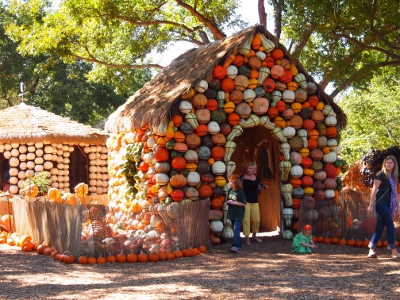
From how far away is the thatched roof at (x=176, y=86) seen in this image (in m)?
10.4

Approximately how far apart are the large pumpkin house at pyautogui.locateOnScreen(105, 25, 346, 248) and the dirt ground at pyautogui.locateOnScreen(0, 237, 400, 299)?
110 centimetres

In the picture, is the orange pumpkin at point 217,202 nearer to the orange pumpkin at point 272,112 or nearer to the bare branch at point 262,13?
the orange pumpkin at point 272,112

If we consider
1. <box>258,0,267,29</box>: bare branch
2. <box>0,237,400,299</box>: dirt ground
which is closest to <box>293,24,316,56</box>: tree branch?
<box>258,0,267,29</box>: bare branch

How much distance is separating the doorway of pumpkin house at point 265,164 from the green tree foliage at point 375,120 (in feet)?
30.8

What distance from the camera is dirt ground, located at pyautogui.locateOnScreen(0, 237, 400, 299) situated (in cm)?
655

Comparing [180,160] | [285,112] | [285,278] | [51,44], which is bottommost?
[285,278]

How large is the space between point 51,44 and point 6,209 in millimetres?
5544

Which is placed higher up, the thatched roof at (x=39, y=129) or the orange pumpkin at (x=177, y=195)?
the thatched roof at (x=39, y=129)


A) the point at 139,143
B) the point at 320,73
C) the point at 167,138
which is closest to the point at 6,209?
the point at 139,143

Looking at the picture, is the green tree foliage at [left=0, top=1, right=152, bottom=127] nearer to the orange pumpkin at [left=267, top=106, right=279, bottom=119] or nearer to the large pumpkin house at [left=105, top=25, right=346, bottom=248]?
the large pumpkin house at [left=105, top=25, right=346, bottom=248]

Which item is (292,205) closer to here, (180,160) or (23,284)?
(180,160)

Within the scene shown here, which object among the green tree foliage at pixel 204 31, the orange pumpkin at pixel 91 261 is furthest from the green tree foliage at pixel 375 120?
the orange pumpkin at pixel 91 261

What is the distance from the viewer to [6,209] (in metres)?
12.7

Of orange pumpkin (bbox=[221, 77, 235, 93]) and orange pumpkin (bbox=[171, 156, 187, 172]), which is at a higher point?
orange pumpkin (bbox=[221, 77, 235, 93])
